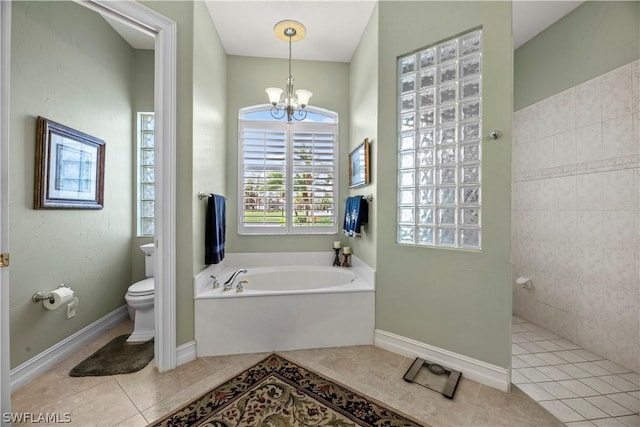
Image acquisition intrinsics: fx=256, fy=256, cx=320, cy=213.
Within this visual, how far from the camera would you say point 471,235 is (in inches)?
71.5

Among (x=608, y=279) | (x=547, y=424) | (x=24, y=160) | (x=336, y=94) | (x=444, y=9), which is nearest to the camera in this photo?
(x=547, y=424)

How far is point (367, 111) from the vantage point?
2.47m

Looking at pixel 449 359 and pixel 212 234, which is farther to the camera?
pixel 212 234

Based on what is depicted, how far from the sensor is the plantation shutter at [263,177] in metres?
2.97

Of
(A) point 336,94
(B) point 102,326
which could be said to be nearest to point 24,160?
(B) point 102,326

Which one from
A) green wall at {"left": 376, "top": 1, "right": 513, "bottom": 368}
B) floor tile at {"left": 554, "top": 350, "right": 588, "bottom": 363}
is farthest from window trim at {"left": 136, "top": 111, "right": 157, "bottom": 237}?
floor tile at {"left": 554, "top": 350, "right": 588, "bottom": 363}

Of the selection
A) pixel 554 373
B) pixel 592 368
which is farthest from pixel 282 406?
pixel 592 368

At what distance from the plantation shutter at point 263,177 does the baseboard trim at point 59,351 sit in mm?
1575

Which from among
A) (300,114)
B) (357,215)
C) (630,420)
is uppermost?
(300,114)

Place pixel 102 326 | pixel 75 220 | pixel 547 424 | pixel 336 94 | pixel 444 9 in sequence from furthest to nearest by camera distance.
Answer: pixel 336 94 < pixel 102 326 < pixel 75 220 < pixel 444 9 < pixel 547 424

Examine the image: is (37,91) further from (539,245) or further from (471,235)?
(539,245)

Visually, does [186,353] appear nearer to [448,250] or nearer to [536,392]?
[448,250]

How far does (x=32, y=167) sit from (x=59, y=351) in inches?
54.4

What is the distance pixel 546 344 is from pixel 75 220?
4164mm
